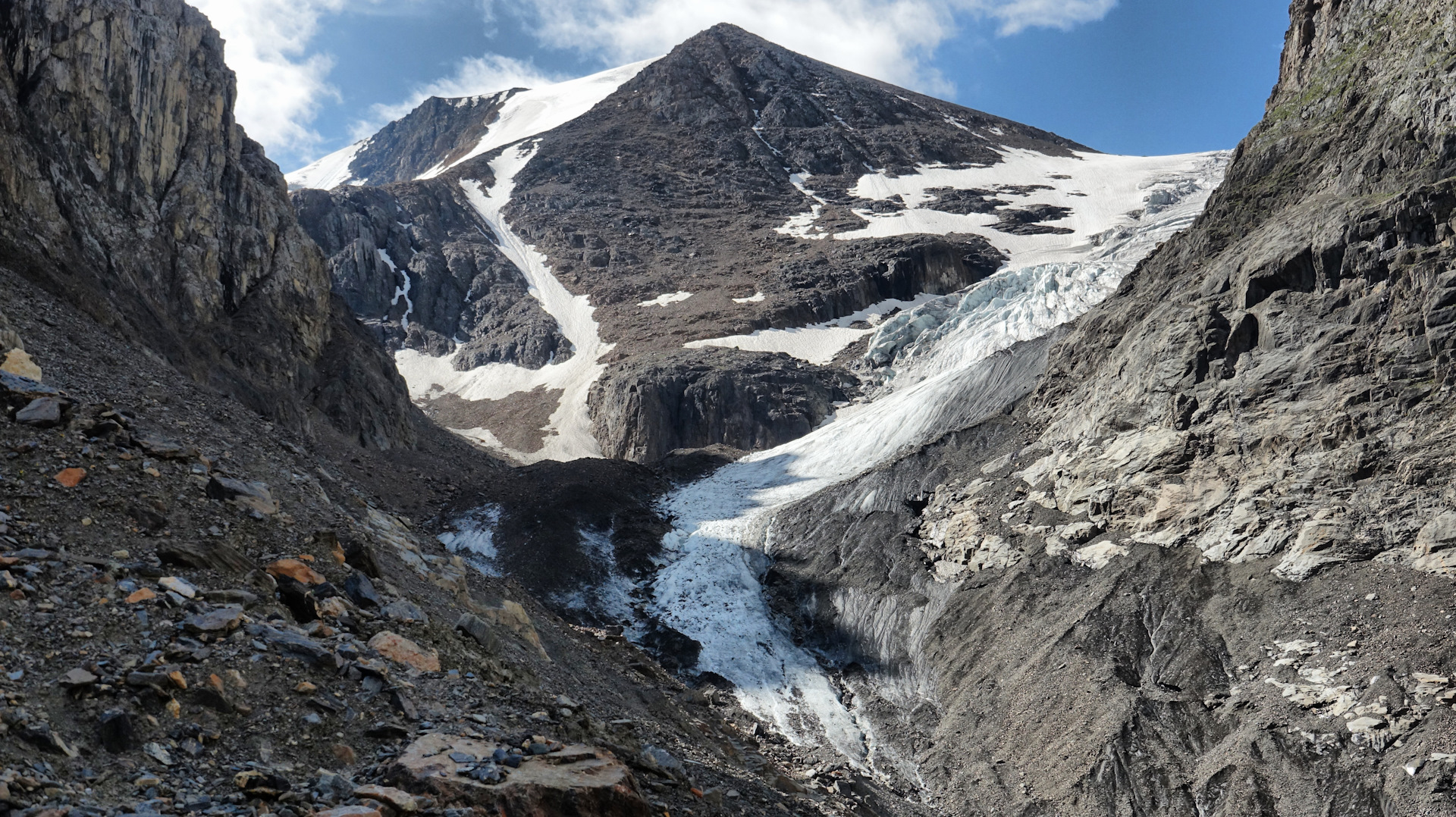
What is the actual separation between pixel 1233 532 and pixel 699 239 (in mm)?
91242

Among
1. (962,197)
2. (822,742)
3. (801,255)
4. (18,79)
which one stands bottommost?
(822,742)

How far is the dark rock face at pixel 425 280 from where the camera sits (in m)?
92.5

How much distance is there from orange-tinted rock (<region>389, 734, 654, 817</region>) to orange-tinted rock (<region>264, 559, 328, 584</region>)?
3579mm

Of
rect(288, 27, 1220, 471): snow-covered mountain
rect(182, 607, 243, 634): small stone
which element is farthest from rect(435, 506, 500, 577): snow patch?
rect(182, 607, 243, 634): small stone

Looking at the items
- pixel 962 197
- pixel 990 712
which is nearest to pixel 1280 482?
pixel 990 712

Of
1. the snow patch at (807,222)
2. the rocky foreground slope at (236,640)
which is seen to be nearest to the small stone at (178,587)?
the rocky foreground slope at (236,640)

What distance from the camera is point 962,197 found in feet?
386

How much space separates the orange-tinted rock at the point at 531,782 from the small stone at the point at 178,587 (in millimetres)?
3105

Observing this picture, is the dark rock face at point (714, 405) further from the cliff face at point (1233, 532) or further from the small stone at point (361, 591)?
the small stone at point (361, 591)

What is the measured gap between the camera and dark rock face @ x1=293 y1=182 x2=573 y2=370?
3642 inches

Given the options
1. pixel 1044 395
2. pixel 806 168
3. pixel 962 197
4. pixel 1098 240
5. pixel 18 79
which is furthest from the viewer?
pixel 806 168

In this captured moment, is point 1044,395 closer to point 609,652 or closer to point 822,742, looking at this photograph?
point 822,742

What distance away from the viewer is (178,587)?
10102mm

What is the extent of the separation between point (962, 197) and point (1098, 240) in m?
23.1
